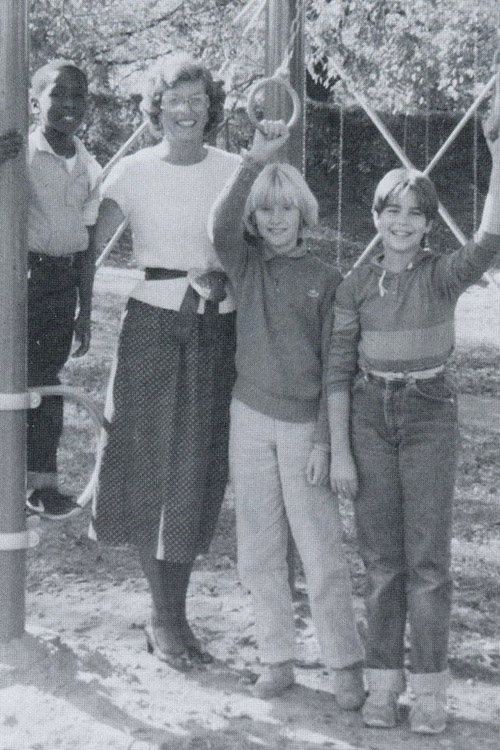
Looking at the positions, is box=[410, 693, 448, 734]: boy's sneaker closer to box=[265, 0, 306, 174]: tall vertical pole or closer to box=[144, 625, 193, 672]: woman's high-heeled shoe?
box=[144, 625, 193, 672]: woman's high-heeled shoe

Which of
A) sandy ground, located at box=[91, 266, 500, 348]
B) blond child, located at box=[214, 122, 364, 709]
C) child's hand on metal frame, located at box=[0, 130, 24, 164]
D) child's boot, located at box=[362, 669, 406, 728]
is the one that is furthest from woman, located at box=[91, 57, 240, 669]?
sandy ground, located at box=[91, 266, 500, 348]

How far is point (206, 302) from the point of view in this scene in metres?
3.82

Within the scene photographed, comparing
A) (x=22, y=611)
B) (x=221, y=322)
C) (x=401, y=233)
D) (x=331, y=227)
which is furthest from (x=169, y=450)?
(x=331, y=227)

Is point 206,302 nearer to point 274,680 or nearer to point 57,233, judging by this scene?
point 57,233

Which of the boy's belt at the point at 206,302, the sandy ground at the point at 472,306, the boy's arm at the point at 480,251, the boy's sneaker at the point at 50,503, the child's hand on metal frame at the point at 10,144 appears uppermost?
the child's hand on metal frame at the point at 10,144

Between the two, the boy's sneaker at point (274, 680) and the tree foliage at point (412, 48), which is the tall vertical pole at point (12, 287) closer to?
the boy's sneaker at point (274, 680)

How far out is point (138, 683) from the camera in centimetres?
385

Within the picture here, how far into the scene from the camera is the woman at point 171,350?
381 centimetres

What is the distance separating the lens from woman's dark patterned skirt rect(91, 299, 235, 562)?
3.87 m

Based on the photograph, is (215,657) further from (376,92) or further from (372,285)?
(376,92)

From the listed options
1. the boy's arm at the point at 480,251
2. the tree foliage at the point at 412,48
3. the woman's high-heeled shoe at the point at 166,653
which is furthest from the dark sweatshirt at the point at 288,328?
the tree foliage at the point at 412,48

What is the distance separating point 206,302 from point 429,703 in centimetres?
128

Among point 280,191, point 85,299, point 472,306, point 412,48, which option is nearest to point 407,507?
point 280,191

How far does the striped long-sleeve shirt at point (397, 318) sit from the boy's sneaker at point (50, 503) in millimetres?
1469
